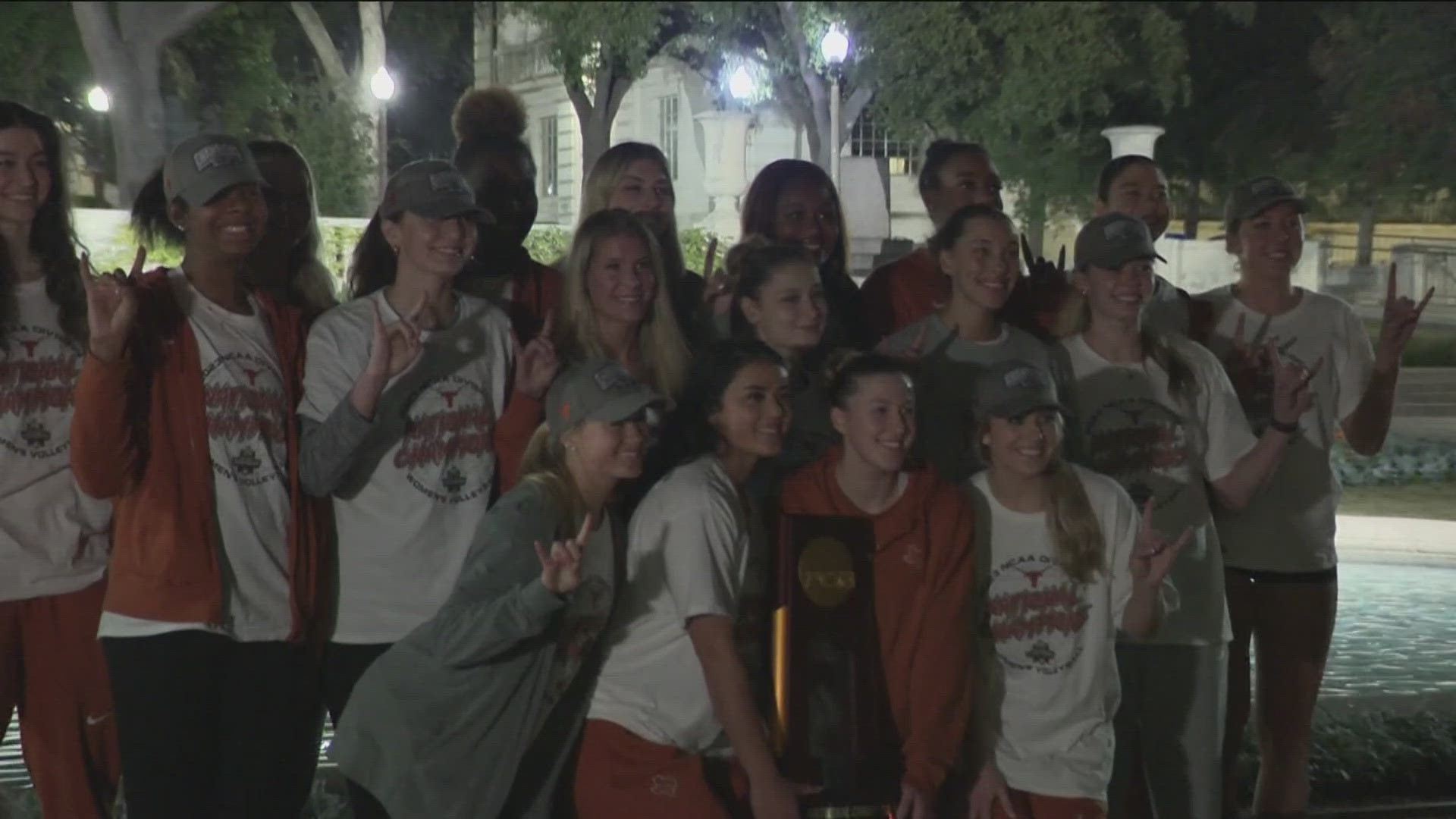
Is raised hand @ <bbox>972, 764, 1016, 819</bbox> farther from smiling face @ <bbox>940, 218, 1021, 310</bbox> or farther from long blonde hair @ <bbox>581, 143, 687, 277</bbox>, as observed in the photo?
long blonde hair @ <bbox>581, 143, 687, 277</bbox>

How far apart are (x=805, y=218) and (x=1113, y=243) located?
3.50 feet

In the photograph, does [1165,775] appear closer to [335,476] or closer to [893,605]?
[893,605]

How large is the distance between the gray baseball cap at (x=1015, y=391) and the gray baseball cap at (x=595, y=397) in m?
0.86

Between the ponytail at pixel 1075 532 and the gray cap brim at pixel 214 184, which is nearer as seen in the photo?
the gray cap brim at pixel 214 184

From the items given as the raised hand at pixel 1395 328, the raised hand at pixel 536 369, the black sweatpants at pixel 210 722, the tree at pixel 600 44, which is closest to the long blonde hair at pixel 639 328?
the raised hand at pixel 536 369

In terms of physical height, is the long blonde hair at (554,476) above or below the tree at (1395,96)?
below

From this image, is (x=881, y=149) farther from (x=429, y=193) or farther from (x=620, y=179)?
(x=429, y=193)

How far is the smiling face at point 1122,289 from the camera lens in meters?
4.98

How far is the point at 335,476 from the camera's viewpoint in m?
4.21

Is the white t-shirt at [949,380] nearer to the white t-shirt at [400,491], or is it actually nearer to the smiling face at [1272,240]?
the smiling face at [1272,240]

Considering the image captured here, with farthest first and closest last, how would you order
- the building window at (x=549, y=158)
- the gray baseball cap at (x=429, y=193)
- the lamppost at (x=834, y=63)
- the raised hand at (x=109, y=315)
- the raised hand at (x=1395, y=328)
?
the building window at (x=549, y=158)
the lamppost at (x=834, y=63)
the raised hand at (x=1395, y=328)
the gray baseball cap at (x=429, y=193)
the raised hand at (x=109, y=315)

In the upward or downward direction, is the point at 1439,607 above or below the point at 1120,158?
below

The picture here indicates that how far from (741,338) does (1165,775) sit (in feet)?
5.42

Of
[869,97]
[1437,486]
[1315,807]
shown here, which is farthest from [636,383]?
[869,97]
